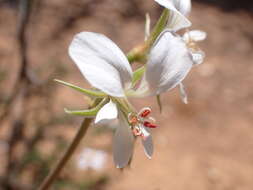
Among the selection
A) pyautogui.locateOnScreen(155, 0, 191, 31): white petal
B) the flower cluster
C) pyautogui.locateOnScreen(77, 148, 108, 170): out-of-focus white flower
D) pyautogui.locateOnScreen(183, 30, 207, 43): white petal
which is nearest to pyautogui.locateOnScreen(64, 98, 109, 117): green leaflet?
the flower cluster

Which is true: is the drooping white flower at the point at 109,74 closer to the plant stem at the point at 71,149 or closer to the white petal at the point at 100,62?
the white petal at the point at 100,62

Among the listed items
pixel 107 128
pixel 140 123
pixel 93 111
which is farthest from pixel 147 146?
pixel 107 128

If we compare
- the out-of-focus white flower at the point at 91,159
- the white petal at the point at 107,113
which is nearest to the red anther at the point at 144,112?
the white petal at the point at 107,113

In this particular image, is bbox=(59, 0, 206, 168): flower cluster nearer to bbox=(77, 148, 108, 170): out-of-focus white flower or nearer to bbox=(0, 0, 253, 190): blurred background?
bbox=(0, 0, 253, 190): blurred background

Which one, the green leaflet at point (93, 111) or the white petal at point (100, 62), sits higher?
the white petal at point (100, 62)

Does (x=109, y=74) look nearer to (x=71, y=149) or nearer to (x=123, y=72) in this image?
(x=123, y=72)

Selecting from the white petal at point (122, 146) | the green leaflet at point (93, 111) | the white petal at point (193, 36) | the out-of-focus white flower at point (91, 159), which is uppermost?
the green leaflet at point (93, 111)

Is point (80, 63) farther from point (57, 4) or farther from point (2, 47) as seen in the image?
point (57, 4)
